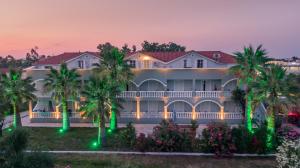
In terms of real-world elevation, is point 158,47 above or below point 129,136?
above

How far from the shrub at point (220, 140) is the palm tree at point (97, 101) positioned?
32.6ft

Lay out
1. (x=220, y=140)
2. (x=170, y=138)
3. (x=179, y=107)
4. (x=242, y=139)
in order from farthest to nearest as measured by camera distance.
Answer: (x=179, y=107), (x=170, y=138), (x=242, y=139), (x=220, y=140)

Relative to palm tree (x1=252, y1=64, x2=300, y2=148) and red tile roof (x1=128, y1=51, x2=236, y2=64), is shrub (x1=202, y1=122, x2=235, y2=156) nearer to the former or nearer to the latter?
palm tree (x1=252, y1=64, x2=300, y2=148)

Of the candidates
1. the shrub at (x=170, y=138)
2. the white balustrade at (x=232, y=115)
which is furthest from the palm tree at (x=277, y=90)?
the white balustrade at (x=232, y=115)

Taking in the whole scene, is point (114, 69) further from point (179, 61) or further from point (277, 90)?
point (277, 90)

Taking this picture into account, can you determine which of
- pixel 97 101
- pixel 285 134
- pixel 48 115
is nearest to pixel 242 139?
pixel 285 134

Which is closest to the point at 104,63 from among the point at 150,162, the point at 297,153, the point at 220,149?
the point at 150,162

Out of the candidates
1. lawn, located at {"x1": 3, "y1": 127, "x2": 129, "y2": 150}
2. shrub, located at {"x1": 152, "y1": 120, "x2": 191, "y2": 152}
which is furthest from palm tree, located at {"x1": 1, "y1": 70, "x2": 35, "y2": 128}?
shrub, located at {"x1": 152, "y1": 120, "x2": 191, "y2": 152}

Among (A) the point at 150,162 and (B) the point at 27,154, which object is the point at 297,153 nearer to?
(A) the point at 150,162

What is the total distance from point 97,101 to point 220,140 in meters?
11.8

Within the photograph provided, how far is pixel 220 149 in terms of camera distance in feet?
78.6

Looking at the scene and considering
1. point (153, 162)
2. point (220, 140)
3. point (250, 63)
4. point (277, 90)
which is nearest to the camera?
point (153, 162)

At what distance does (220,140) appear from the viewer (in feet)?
77.9

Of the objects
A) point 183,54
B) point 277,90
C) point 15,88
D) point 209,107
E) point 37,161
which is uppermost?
point 183,54
